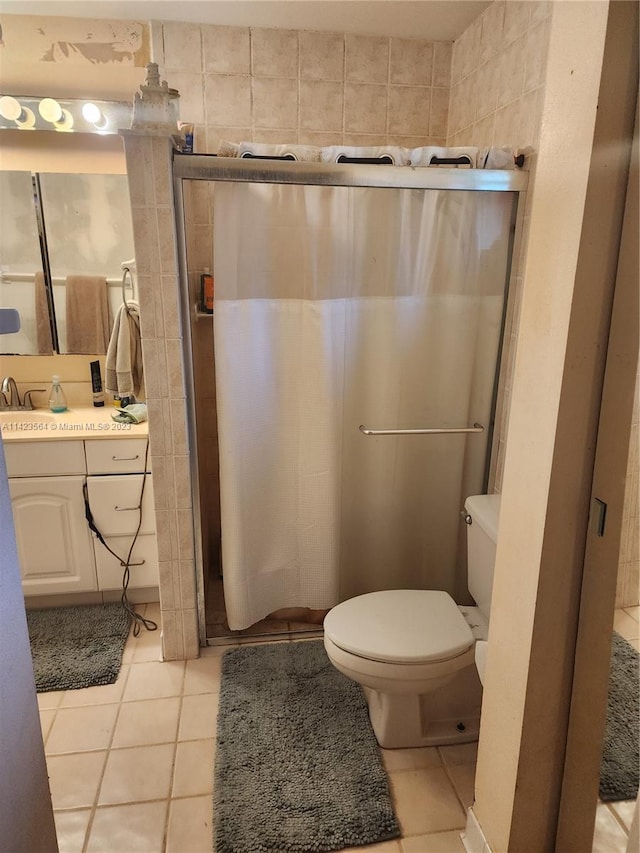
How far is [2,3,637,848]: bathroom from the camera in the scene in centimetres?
175

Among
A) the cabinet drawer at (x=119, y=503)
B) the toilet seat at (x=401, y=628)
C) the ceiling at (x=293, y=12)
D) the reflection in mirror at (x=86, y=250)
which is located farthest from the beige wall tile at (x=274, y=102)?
the toilet seat at (x=401, y=628)

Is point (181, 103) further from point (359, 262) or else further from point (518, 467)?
point (518, 467)

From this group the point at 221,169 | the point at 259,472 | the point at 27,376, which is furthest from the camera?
the point at 27,376

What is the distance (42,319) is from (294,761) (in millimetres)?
1982

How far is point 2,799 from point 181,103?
7.76ft

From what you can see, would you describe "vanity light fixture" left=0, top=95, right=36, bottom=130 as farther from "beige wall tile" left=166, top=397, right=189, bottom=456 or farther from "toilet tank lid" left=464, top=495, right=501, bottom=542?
"toilet tank lid" left=464, top=495, right=501, bottom=542

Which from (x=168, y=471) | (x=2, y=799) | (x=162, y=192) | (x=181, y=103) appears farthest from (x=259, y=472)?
(x=181, y=103)

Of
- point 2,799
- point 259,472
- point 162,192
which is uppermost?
point 162,192

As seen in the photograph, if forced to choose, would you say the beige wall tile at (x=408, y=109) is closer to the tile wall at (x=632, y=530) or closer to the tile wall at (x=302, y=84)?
the tile wall at (x=302, y=84)

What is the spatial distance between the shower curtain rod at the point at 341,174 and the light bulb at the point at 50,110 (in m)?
0.89

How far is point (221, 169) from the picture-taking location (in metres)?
1.67

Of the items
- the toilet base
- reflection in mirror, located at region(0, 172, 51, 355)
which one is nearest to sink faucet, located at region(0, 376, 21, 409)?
reflection in mirror, located at region(0, 172, 51, 355)

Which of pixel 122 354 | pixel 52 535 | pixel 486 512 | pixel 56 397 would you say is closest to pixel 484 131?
pixel 486 512

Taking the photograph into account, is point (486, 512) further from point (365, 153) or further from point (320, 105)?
point (320, 105)
